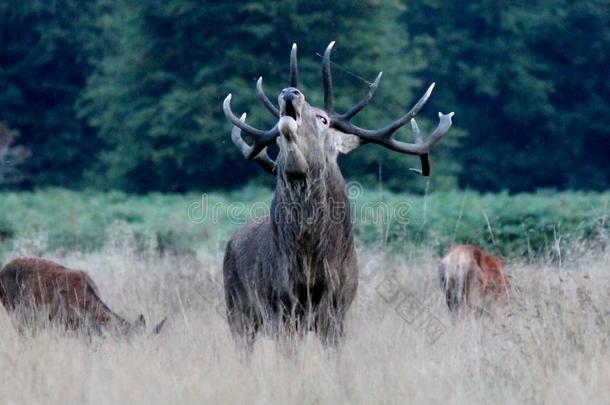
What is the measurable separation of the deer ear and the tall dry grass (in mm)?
1395

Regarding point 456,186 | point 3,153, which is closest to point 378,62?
point 456,186

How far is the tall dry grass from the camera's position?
805 cm

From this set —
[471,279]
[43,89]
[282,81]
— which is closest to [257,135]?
[471,279]

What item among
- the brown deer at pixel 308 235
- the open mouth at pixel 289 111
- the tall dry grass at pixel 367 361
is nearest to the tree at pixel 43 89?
the tall dry grass at pixel 367 361

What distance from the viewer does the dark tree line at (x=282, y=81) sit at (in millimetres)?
36094

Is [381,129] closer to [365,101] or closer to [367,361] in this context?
[365,101]

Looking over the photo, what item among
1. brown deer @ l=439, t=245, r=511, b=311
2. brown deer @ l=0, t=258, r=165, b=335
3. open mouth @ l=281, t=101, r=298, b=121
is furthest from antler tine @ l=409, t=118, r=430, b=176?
brown deer @ l=0, t=258, r=165, b=335

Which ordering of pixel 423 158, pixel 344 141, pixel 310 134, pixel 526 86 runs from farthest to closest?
pixel 526 86
pixel 423 158
pixel 344 141
pixel 310 134

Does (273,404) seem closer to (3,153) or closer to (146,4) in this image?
(3,153)

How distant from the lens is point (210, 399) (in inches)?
314

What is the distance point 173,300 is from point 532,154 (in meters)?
29.2

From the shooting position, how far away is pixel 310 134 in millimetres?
9273

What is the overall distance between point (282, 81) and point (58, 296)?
80.7 feet

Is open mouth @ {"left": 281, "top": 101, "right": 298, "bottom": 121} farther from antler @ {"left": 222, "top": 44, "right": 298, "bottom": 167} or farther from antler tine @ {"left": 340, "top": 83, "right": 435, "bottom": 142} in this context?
antler tine @ {"left": 340, "top": 83, "right": 435, "bottom": 142}
